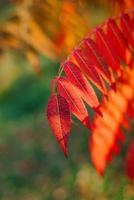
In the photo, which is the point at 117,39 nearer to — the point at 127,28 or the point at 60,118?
the point at 127,28

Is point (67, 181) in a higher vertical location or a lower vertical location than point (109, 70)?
lower

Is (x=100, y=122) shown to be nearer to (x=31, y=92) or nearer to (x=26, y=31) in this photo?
(x=26, y=31)

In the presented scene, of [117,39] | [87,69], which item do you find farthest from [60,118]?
[117,39]

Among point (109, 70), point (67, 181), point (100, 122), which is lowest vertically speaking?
point (67, 181)

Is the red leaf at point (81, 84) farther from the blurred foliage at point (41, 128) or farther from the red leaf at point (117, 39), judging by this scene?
the blurred foliage at point (41, 128)

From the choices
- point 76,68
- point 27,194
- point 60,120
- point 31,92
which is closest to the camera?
point 60,120

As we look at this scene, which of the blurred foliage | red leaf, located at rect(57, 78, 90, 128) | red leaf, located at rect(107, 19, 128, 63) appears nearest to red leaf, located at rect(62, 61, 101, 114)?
red leaf, located at rect(57, 78, 90, 128)

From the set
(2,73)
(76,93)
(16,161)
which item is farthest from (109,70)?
(2,73)
